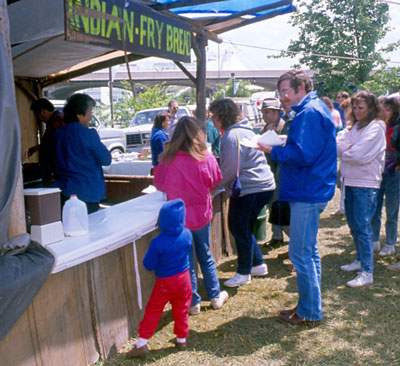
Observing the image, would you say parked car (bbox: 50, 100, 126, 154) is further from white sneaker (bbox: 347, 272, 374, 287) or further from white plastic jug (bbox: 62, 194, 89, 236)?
white plastic jug (bbox: 62, 194, 89, 236)

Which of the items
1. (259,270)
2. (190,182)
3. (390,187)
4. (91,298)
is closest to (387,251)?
(390,187)

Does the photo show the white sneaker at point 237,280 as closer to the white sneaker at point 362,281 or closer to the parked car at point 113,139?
the white sneaker at point 362,281

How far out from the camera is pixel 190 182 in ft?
10.8

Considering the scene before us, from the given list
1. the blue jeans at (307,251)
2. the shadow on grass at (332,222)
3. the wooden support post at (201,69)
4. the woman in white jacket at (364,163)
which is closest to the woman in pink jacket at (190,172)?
the blue jeans at (307,251)

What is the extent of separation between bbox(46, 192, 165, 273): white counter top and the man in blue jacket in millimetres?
1094

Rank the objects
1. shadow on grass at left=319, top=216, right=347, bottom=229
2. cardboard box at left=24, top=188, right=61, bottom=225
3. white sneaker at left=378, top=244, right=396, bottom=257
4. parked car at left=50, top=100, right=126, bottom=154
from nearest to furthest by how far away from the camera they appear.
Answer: cardboard box at left=24, top=188, right=61, bottom=225 → white sneaker at left=378, top=244, right=396, bottom=257 → shadow on grass at left=319, top=216, right=347, bottom=229 → parked car at left=50, top=100, right=126, bottom=154

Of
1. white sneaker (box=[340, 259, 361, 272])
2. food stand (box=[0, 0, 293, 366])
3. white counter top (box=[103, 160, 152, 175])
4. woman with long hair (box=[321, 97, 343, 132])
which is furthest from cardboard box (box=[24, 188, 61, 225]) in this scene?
woman with long hair (box=[321, 97, 343, 132])

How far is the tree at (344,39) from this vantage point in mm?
17891

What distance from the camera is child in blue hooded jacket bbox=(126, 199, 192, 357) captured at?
2.83m

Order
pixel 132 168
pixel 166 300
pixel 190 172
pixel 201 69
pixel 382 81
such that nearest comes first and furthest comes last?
pixel 166 300 → pixel 190 172 → pixel 201 69 → pixel 132 168 → pixel 382 81

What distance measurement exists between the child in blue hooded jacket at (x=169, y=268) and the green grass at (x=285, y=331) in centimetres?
26

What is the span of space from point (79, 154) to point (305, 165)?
1834 mm

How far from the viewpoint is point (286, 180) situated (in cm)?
315

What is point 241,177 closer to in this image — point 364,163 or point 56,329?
point 364,163
